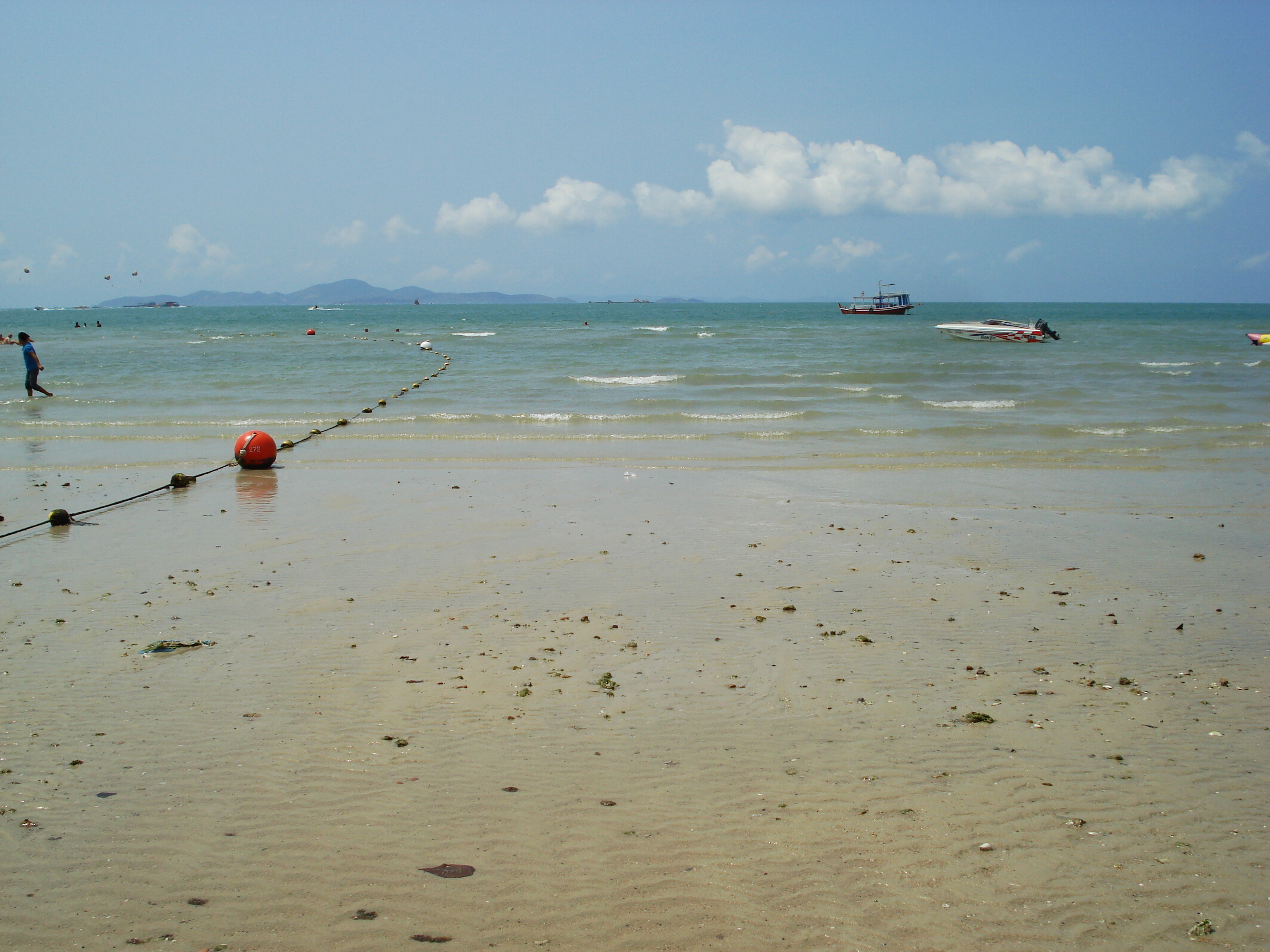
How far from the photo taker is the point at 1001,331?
4888cm

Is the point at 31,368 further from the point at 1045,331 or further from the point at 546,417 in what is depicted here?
the point at 1045,331

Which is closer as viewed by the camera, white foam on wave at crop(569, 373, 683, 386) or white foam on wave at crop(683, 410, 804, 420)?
white foam on wave at crop(683, 410, 804, 420)

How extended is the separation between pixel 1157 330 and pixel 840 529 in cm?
7656

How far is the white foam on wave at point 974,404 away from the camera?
22.1m

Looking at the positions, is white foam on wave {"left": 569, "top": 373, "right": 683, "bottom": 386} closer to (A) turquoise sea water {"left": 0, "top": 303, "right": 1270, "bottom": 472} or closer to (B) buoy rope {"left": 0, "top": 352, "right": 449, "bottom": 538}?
(A) turquoise sea water {"left": 0, "top": 303, "right": 1270, "bottom": 472}

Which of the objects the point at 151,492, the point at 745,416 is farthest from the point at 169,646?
the point at 745,416

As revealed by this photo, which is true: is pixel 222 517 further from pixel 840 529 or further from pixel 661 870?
pixel 661 870

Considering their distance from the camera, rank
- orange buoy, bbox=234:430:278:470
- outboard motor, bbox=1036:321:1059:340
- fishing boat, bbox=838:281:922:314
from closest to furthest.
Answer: orange buoy, bbox=234:430:278:470 < outboard motor, bbox=1036:321:1059:340 < fishing boat, bbox=838:281:922:314

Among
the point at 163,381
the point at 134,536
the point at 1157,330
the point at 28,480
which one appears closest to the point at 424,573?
the point at 134,536

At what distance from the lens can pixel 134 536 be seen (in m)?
8.84

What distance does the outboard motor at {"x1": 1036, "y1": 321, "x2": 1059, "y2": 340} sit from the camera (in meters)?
50.0

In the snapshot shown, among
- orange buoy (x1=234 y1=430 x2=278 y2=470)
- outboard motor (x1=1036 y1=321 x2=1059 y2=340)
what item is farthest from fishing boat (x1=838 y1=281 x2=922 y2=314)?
orange buoy (x1=234 y1=430 x2=278 y2=470)

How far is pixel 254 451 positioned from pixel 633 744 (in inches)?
396

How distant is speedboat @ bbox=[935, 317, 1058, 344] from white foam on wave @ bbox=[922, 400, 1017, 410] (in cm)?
2777
